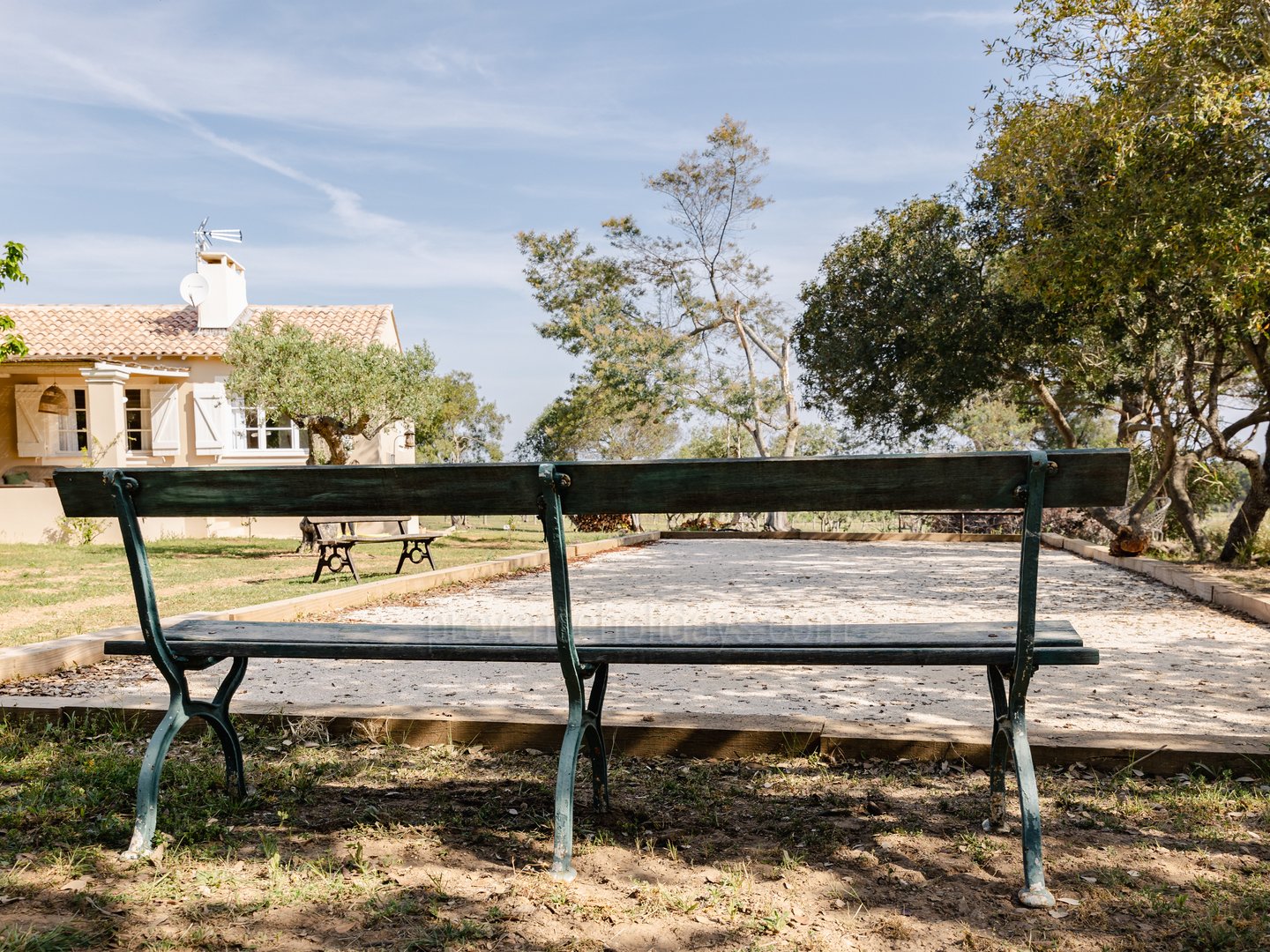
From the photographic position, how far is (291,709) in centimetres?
379

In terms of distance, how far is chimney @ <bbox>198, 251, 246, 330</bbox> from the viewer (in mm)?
22578

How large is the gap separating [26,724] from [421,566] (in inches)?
323

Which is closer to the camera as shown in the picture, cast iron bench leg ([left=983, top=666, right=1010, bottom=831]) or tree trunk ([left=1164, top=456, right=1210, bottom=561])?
cast iron bench leg ([left=983, top=666, right=1010, bottom=831])

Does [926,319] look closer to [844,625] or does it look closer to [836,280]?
[836,280]

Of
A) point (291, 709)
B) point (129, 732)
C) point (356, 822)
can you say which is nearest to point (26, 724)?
point (129, 732)

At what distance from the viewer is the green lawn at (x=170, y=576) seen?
7.25 meters

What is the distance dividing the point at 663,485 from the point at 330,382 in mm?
13947

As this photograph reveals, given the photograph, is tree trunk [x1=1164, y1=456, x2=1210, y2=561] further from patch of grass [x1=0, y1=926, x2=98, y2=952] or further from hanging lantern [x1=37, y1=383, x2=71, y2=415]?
hanging lantern [x1=37, y1=383, x2=71, y2=415]

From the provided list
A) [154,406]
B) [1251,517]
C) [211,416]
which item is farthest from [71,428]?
[1251,517]

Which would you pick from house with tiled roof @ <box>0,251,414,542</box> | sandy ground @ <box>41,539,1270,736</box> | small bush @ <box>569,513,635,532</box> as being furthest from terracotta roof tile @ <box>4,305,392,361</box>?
sandy ground @ <box>41,539,1270,736</box>

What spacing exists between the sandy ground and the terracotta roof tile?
47.6 feet

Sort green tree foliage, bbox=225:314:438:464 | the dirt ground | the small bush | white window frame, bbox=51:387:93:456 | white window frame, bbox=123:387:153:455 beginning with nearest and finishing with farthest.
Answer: the dirt ground < green tree foliage, bbox=225:314:438:464 < white window frame, bbox=123:387:153:455 < white window frame, bbox=51:387:93:456 < the small bush

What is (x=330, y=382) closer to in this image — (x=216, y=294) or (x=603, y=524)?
(x=216, y=294)

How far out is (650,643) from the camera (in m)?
2.71
